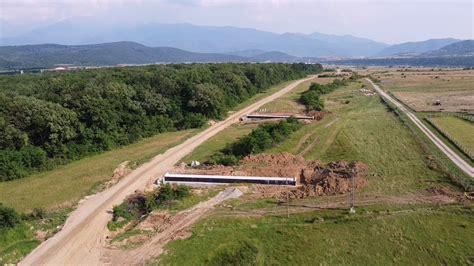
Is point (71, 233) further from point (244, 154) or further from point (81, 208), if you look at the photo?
point (244, 154)

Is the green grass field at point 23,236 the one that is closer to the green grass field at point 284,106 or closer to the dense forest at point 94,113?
the dense forest at point 94,113

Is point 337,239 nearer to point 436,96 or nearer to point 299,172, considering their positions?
point 299,172

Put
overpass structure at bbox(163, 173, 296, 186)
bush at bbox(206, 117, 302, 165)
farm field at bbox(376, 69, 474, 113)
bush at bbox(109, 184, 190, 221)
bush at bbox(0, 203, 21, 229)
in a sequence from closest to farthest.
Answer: bush at bbox(0, 203, 21, 229)
bush at bbox(109, 184, 190, 221)
overpass structure at bbox(163, 173, 296, 186)
bush at bbox(206, 117, 302, 165)
farm field at bbox(376, 69, 474, 113)

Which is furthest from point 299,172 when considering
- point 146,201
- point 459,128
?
point 459,128

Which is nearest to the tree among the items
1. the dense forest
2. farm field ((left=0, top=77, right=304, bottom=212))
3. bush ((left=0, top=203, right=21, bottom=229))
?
the dense forest

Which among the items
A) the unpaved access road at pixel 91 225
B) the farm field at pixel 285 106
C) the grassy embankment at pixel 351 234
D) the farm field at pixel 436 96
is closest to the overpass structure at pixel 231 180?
the unpaved access road at pixel 91 225

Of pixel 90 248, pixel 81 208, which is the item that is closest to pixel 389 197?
pixel 90 248

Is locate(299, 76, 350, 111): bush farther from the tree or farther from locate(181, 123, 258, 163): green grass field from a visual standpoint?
the tree
